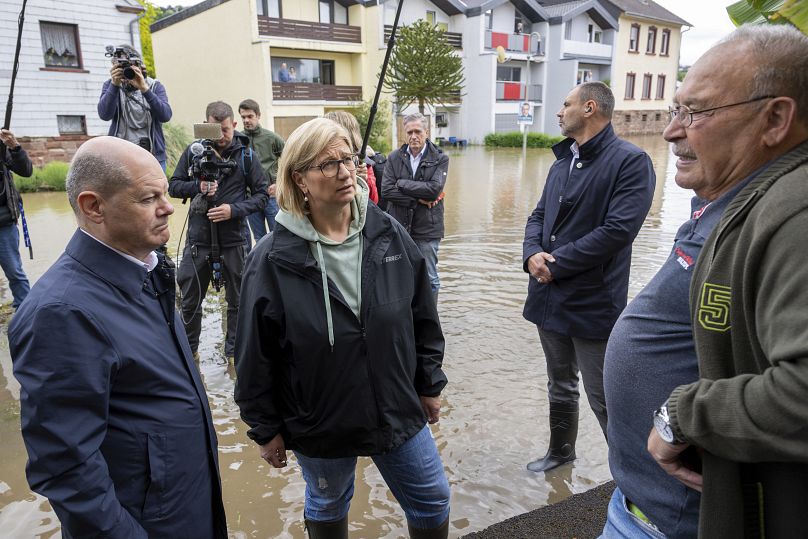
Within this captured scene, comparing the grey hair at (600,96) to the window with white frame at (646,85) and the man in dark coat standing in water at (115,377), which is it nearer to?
the man in dark coat standing in water at (115,377)

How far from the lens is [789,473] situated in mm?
1251

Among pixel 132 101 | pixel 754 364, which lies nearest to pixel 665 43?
pixel 132 101

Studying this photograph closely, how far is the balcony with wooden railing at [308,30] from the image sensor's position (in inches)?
989

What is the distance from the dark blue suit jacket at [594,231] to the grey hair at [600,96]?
10cm

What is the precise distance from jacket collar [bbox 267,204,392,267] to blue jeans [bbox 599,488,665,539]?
1.31 m

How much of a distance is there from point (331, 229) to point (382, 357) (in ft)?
1.94

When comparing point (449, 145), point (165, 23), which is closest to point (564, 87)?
point (449, 145)

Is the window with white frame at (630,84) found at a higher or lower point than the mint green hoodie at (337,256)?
higher

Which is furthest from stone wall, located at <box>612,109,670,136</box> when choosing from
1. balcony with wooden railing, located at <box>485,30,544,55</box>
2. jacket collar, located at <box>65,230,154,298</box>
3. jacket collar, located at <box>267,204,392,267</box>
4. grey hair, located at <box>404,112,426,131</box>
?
jacket collar, located at <box>65,230,154,298</box>

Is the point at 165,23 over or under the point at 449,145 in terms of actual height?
over

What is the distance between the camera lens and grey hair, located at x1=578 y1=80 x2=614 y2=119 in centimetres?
316

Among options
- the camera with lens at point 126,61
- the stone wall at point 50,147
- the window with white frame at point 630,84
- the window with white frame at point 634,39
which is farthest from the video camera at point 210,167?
the window with white frame at point 634,39

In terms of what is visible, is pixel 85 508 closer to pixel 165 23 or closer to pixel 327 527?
pixel 327 527

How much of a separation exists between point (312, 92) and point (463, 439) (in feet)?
83.2
